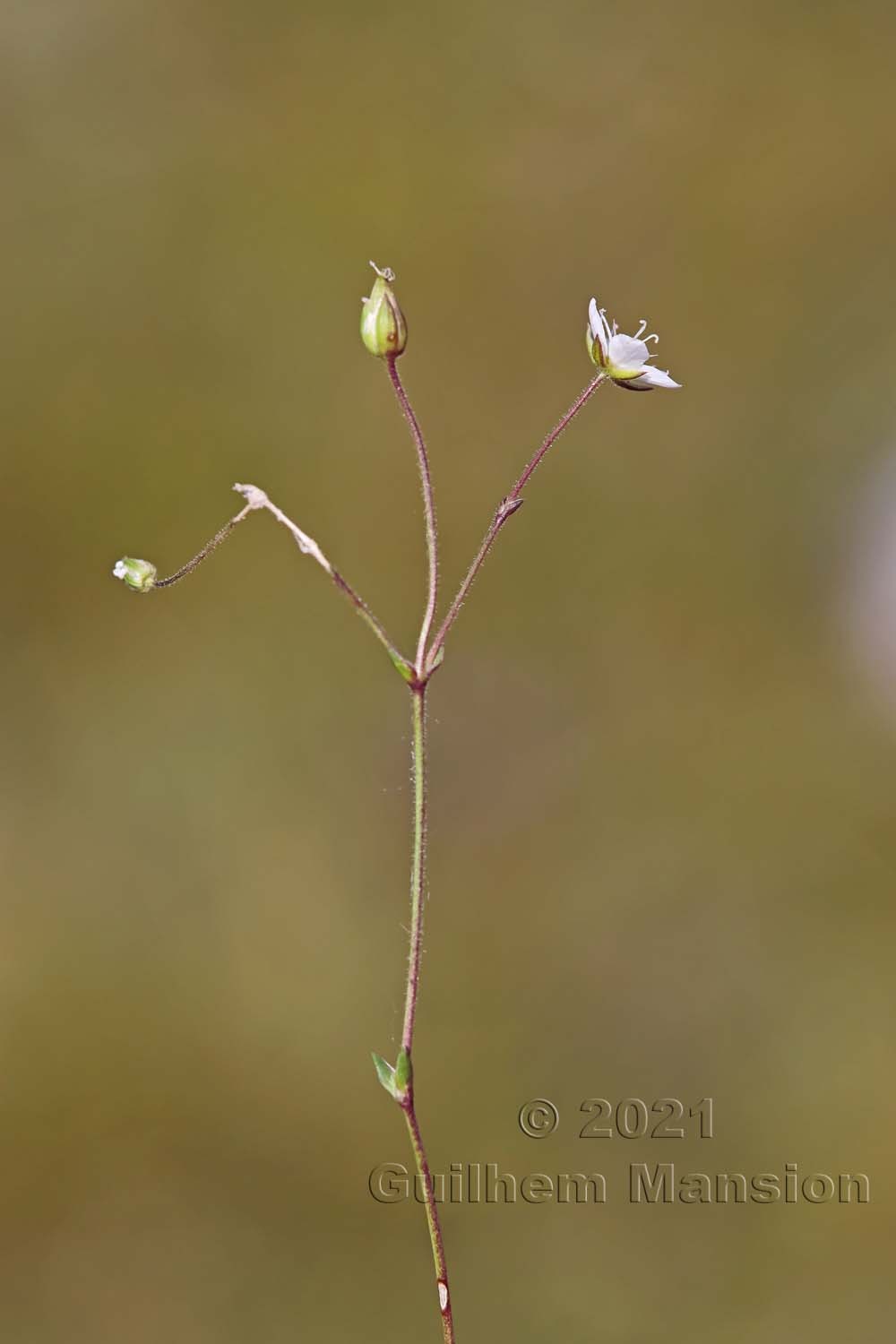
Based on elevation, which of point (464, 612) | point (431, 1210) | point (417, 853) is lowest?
point (431, 1210)

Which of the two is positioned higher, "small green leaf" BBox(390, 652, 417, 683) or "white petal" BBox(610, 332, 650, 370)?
"white petal" BBox(610, 332, 650, 370)

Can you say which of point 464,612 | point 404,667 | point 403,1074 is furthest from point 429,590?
point 464,612

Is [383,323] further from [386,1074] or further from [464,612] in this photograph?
[464,612]

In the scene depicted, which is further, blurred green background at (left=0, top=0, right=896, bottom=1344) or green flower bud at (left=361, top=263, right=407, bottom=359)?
blurred green background at (left=0, top=0, right=896, bottom=1344)

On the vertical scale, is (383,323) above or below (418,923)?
above

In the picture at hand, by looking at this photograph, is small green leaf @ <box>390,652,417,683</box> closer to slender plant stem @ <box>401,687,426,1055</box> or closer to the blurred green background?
slender plant stem @ <box>401,687,426,1055</box>

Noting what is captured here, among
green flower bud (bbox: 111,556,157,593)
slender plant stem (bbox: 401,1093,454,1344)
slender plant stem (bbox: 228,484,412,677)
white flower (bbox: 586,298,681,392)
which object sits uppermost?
white flower (bbox: 586,298,681,392)

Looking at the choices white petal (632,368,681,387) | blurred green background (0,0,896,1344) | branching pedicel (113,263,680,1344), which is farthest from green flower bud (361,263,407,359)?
blurred green background (0,0,896,1344)

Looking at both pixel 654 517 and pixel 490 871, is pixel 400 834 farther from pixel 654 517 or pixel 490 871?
pixel 654 517
